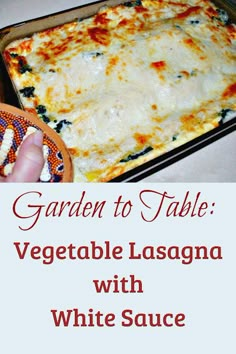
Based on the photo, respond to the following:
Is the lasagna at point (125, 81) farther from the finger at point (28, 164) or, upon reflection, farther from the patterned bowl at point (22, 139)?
the finger at point (28, 164)

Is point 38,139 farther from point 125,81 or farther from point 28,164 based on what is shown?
point 125,81

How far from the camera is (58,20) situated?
6.52 feet

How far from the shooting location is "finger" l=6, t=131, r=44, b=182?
4.13 ft

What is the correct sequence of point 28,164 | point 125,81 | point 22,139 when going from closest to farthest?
point 28,164 → point 22,139 → point 125,81

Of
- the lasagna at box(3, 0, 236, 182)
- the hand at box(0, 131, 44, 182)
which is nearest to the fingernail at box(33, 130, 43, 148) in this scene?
the hand at box(0, 131, 44, 182)

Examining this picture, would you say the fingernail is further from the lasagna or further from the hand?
the lasagna

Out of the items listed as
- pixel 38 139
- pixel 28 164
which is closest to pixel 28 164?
pixel 28 164

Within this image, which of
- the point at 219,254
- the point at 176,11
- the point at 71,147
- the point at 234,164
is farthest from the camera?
the point at 176,11

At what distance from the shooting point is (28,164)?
127cm

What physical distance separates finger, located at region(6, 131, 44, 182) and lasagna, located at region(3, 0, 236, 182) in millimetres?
258

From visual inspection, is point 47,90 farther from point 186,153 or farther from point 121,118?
point 186,153

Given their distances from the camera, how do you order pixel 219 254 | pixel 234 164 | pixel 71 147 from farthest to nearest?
pixel 234 164 < pixel 71 147 < pixel 219 254

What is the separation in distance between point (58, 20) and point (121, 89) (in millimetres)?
530

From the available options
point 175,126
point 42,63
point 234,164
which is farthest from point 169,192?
point 42,63
